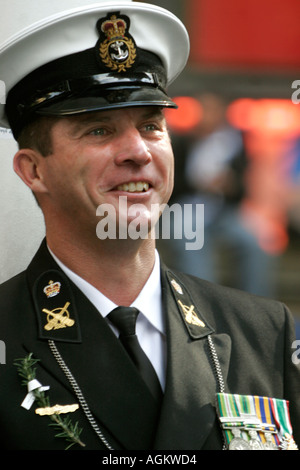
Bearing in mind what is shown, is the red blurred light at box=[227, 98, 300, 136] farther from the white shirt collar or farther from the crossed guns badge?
the crossed guns badge

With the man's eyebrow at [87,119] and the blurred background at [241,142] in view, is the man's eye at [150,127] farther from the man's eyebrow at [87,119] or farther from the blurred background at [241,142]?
the blurred background at [241,142]

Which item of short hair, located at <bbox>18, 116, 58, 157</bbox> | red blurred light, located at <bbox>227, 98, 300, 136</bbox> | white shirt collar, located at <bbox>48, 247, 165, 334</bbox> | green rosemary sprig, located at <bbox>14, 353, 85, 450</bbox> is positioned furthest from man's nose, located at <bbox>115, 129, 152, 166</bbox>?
red blurred light, located at <bbox>227, 98, 300, 136</bbox>

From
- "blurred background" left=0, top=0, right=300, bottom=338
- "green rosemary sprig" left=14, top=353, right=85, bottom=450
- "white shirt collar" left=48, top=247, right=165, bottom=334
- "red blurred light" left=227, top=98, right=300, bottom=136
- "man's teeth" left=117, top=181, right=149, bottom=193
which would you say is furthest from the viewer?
"red blurred light" left=227, top=98, right=300, bottom=136

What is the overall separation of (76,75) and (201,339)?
927 mm

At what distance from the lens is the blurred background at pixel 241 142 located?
7117 mm

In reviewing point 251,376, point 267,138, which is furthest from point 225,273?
point 251,376

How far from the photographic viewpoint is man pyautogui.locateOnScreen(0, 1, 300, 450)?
7.27ft

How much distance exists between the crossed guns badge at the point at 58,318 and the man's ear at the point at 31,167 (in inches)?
14.8

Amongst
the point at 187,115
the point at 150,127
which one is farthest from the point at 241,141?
the point at 150,127

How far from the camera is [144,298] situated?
7.97 feet

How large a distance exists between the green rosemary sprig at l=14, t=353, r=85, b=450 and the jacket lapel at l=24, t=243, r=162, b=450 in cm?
5

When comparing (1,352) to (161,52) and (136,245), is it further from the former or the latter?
(161,52)

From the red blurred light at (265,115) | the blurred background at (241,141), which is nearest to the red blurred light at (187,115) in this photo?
the blurred background at (241,141)

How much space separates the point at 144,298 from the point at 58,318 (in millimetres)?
283
